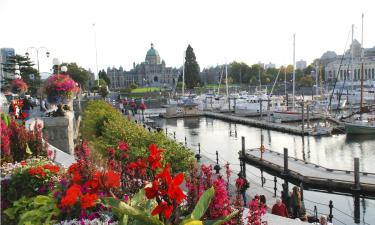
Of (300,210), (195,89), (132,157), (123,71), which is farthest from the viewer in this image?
(123,71)

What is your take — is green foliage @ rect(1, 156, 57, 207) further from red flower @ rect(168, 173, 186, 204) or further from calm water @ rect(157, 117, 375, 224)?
calm water @ rect(157, 117, 375, 224)

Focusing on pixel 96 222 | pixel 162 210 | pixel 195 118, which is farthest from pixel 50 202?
pixel 195 118

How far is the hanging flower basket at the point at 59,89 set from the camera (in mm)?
14531

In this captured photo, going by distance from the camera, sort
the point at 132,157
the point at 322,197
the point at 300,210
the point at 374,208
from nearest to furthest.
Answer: the point at 132,157 < the point at 300,210 < the point at 374,208 < the point at 322,197

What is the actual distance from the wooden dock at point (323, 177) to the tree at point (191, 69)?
9254 cm

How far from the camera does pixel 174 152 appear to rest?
38.7 ft

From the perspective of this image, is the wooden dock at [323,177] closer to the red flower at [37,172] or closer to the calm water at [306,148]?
the calm water at [306,148]

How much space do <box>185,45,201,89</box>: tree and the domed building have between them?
4923 cm

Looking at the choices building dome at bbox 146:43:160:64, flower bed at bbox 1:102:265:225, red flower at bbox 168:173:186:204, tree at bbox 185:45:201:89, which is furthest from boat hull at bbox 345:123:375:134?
building dome at bbox 146:43:160:64

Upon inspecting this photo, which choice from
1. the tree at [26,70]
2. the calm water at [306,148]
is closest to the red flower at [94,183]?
the calm water at [306,148]

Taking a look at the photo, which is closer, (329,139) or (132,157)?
(132,157)

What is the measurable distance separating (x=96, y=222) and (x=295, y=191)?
32.1 feet

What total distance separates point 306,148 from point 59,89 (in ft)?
85.3

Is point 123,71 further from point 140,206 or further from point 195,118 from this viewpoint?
point 140,206
